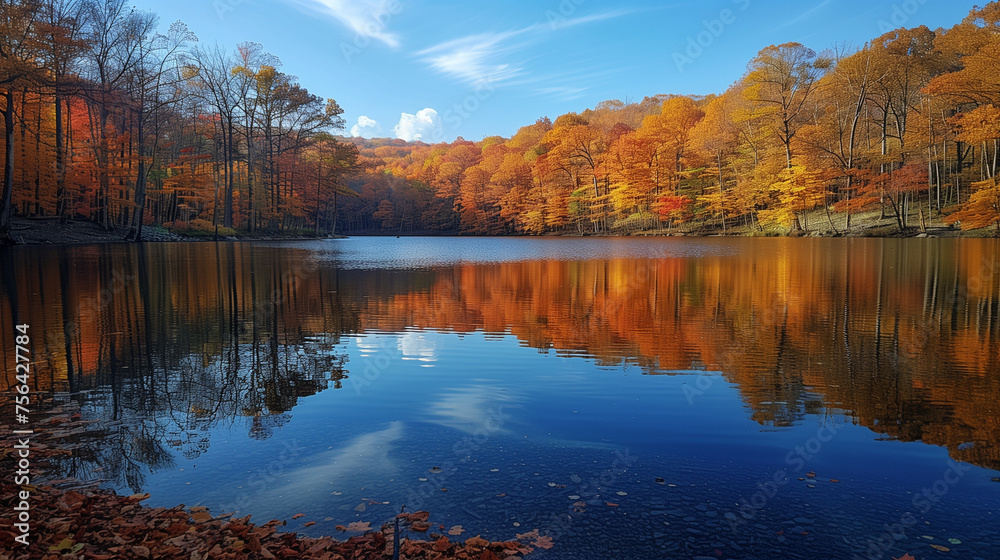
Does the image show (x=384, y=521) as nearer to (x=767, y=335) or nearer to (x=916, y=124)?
(x=767, y=335)

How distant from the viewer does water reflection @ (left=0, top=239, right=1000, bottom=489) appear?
17.2ft

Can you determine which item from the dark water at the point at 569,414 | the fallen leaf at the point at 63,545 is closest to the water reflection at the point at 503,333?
the dark water at the point at 569,414

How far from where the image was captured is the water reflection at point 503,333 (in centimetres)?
525

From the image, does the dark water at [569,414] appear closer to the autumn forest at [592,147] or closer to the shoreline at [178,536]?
the shoreline at [178,536]

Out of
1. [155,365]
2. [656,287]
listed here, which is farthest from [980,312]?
[155,365]

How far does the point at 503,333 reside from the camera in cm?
957

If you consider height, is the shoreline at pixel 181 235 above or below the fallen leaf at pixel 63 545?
above

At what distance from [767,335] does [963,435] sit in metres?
4.16

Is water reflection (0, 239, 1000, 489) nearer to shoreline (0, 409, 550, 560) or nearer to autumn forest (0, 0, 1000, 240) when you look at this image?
shoreline (0, 409, 550, 560)

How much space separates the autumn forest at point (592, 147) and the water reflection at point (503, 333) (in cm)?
1366

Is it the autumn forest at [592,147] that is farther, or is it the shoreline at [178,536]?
the autumn forest at [592,147]

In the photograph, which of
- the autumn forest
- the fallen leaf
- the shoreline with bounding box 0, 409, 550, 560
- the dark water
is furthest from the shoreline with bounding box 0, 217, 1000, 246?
the fallen leaf

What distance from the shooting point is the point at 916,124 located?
128ft

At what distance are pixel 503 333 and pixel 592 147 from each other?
60.6m
